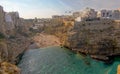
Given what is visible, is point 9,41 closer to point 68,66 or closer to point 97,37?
point 68,66

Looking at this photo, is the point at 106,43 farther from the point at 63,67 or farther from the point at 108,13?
the point at 108,13

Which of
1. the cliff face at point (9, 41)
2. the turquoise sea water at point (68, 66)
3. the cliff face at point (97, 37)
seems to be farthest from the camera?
the cliff face at point (97, 37)

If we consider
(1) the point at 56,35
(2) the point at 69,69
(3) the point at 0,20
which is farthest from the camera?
(1) the point at 56,35

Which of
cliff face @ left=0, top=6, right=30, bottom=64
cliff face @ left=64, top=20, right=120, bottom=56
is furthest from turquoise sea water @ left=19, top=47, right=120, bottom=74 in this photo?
cliff face @ left=64, top=20, right=120, bottom=56

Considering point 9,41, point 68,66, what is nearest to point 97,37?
point 68,66

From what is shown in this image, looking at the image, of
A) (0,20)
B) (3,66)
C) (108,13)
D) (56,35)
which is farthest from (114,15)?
(3,66)

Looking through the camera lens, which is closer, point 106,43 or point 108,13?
point 106,43

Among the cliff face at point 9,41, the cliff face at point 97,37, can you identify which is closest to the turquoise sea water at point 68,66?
the cliff face at point 9,41

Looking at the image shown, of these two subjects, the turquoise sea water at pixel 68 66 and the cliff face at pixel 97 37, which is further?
the cliff face at pixel 97 37

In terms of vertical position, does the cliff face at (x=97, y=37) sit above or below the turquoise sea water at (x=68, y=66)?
above

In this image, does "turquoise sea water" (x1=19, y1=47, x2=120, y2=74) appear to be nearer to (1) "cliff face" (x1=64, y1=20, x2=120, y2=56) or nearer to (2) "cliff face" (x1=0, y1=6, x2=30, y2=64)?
(2) "cliff face" (x1=0, y1=6, x2=30, y2=64)

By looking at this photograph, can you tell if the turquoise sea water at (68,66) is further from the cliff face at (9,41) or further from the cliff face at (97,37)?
the cliff face at (97,37)
